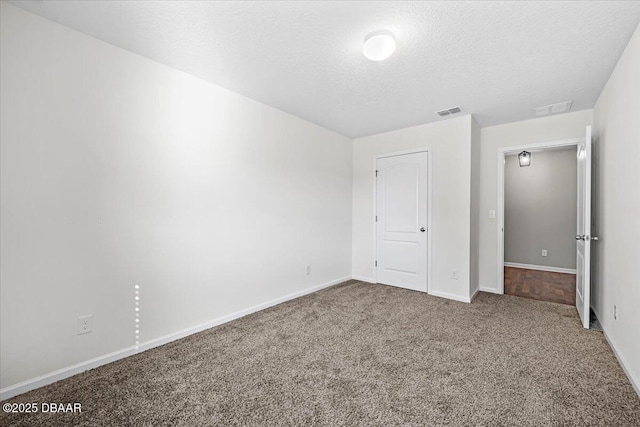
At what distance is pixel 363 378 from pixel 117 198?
223 centimetres

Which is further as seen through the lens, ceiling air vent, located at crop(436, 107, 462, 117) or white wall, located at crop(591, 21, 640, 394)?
ceiling air vent, located at crop(436, 107, 462, 117)

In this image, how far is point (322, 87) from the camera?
9.34 feet

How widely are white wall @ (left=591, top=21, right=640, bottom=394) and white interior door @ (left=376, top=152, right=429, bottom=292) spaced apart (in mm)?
1764

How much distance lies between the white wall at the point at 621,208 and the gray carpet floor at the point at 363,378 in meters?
0.26

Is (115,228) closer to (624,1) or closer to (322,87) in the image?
(322,87)

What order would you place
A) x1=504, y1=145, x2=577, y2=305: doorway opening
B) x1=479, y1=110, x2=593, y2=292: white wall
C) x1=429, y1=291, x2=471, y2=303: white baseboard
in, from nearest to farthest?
1. x1=429, y1=291, x2=471, y2=303: white baseboard
2. x1=479, y1=110, x2=593, y2=292: white wall
3. x1=504, y1=145, x2=577, y2=305: doorway opening

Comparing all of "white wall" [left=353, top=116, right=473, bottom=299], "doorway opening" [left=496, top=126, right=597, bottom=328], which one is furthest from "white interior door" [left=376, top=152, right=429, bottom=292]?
"doorway opening" [left=496, top=126, right=597, bottom=328]

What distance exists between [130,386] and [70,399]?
1.01ft

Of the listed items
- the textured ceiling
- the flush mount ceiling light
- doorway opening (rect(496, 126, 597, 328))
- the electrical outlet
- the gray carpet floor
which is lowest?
the gray carpet floor

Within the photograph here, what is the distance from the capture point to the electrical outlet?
2.02 metres

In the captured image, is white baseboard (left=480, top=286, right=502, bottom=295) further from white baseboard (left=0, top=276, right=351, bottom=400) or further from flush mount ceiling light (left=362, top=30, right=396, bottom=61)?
flush mount ceiling light (left=362, top=30, right=396, bottom=61)

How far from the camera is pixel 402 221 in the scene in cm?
424

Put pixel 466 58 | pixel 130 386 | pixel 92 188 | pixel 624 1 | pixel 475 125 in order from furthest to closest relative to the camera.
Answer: pixel 475 125, pixel 466 58, pixel 92 188, pixel 130 386, pixel 624 1

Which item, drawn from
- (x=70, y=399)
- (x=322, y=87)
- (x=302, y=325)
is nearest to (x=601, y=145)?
(x=322, y=87)
